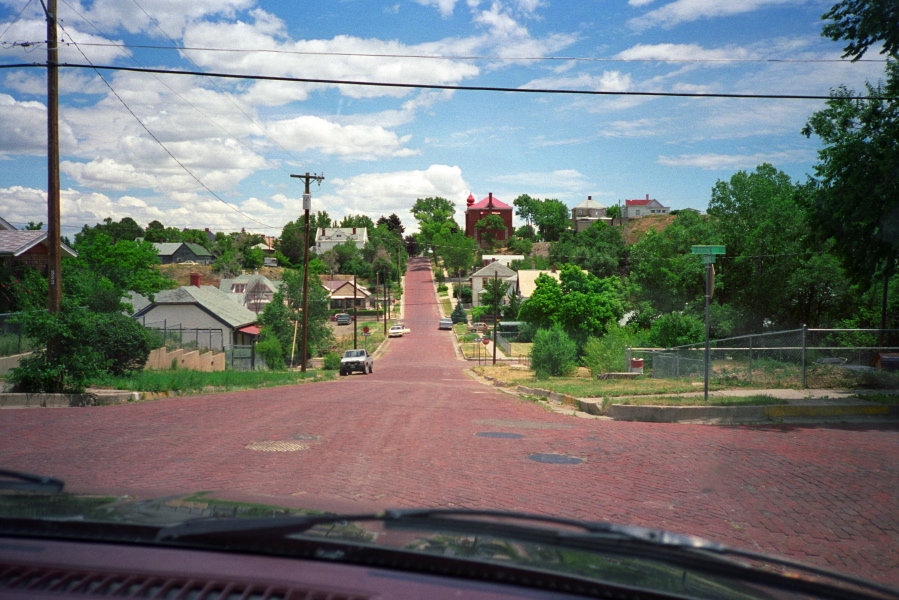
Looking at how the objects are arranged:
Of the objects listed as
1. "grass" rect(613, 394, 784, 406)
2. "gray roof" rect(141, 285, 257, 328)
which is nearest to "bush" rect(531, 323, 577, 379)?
"grass" rect(613, 394, 784, 406)

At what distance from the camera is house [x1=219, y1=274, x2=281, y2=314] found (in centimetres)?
8600

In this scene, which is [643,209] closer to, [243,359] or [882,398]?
[243,359]

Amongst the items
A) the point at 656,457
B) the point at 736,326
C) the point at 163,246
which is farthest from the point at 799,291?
the point at 163,246

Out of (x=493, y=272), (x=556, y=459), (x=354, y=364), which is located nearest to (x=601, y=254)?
(x=493, y=272)

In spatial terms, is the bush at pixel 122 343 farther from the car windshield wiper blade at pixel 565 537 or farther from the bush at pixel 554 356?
the car windshield wiper blade at pixel 565 537

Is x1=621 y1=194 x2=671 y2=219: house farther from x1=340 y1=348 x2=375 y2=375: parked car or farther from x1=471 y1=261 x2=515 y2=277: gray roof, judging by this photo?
x1=340 y1=348 x2=375 y2=375: parked car

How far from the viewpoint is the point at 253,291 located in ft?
287

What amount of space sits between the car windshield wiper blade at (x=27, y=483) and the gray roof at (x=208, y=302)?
50164 millimetres

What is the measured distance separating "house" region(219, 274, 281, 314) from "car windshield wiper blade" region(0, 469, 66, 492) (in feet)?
272

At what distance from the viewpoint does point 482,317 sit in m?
89.5

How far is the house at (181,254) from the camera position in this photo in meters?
135

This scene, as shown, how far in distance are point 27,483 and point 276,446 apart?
685cm

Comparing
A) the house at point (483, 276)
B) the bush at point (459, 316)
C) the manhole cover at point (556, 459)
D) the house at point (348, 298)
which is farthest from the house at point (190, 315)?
the house at point (348, 298)

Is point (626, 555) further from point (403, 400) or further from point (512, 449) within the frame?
point (403, 400)
